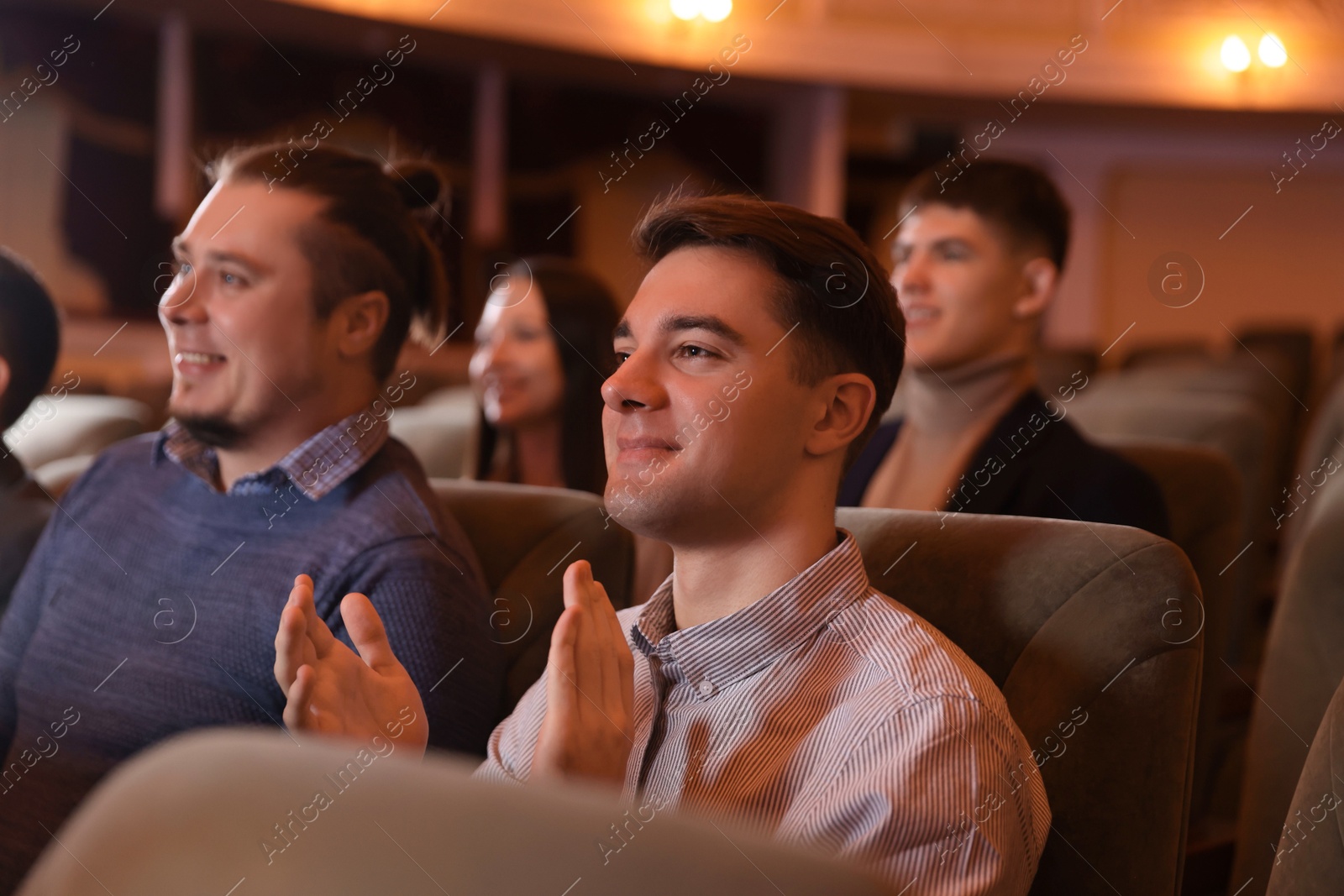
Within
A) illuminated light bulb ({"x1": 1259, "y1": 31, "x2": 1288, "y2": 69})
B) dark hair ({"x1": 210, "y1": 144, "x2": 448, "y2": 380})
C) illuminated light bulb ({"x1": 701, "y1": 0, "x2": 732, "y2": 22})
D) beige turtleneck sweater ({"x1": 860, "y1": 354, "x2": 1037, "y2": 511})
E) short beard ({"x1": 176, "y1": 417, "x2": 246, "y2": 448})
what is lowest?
beige turtleneck sweater ({"x1": 860, "y1": 354, "x2": 1037, "y2": 511})

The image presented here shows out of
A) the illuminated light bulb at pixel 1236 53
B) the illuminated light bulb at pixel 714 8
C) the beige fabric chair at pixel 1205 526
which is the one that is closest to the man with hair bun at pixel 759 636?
the beige fabric chair at pixel 1205 526

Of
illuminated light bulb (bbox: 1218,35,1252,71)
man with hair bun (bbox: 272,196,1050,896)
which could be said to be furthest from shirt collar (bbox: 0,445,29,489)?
illuminated light bulb (bbox: 1218,35,1252,71)

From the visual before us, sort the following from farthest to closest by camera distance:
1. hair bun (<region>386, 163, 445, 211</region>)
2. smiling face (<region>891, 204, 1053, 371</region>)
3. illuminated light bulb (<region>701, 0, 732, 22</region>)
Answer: illuminated light bulb (<region>701, 0, 732, 22</region>)
smiling face (<region>891, 204, 1053, 371</region>)
hair bun (<region>386, 163, 445, 211</region>)

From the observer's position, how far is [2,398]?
1495 millimetres

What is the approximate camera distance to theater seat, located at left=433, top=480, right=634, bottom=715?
4.23 ft

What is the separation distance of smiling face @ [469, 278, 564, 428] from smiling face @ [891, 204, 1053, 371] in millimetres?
776

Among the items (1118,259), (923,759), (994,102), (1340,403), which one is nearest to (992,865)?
(923,759)

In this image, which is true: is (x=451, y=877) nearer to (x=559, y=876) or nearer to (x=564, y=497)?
(x=559, y=876)

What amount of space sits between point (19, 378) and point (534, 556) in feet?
2.39

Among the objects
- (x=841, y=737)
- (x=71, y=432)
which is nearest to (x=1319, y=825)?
(x=841, y=737)

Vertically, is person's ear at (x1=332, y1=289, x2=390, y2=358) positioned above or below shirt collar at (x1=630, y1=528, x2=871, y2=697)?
above

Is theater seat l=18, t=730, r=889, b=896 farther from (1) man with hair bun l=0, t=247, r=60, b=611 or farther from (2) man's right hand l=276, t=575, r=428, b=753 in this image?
(1) man with hair bun l=0, t=247, r=60, b=611

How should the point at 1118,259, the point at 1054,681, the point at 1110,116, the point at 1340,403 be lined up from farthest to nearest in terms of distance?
the point at 1118,259
the point at 1110,116
the point at 1340,403
the point at 1054,681

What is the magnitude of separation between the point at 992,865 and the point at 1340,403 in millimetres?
2646
